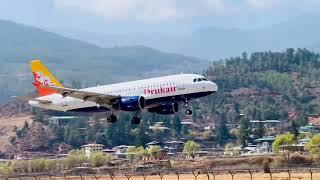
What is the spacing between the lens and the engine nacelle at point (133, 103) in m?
109

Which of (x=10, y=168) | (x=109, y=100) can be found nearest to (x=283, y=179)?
(x=109, y=100)

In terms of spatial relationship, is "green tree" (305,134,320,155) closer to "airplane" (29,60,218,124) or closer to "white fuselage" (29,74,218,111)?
"airplane" (29,60,218,124)

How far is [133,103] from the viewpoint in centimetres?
10888

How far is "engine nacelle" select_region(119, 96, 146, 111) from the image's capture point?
108750 mm

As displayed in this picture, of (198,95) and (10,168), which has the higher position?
(198,95)

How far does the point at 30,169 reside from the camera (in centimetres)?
18300

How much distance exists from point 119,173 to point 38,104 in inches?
1334

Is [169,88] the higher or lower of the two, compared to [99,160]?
higher

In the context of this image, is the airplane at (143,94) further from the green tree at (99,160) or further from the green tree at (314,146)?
the green tree at (99,160)

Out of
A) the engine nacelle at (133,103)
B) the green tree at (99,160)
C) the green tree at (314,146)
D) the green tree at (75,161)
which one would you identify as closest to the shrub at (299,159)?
the green tree at (314,146)

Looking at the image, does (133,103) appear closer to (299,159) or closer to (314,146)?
(299,159)

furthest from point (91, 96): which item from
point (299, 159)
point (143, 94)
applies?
point (299, 159)

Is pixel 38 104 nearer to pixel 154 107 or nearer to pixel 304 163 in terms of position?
pixel 154 107

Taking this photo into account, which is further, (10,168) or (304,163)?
(10,168)
